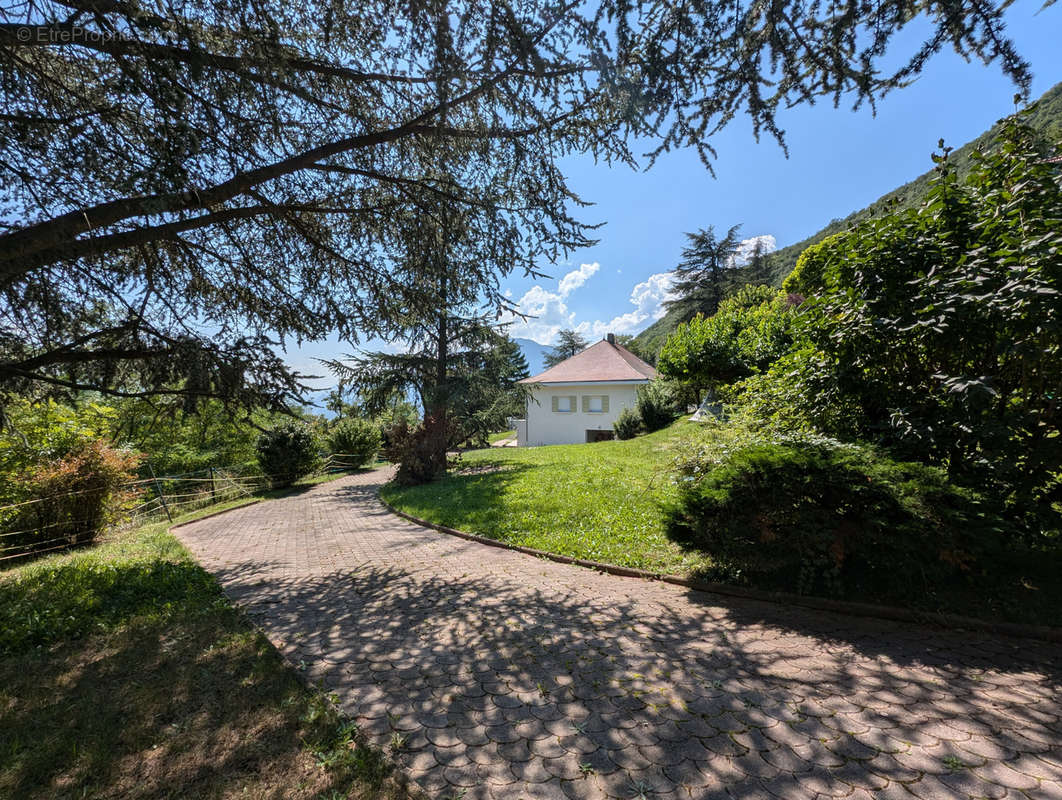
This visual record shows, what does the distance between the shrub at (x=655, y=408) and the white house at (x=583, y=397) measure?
2618mm

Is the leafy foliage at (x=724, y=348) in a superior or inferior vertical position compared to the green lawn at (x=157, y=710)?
superior

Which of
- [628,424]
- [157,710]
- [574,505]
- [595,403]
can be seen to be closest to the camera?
[157,710]

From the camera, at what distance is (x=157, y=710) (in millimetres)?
2723

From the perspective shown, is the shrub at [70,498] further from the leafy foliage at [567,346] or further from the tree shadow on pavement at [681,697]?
the leafy foliage at [567,346]

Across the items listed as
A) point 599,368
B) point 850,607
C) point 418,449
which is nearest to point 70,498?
point 418,449

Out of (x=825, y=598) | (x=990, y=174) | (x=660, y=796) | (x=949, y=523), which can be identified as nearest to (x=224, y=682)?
(x=660, y=796)

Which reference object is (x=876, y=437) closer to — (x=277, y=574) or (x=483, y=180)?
(x=483, y=180)

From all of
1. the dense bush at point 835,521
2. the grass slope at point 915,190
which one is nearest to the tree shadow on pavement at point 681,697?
the dense bush at point 835,521

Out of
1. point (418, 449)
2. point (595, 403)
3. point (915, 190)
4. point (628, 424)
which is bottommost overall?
point (418, 449)

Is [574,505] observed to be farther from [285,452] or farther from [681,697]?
[285,452]

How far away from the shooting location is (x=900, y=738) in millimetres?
2260

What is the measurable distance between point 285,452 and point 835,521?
1766cm

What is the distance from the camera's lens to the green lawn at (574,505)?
5734 millimetres

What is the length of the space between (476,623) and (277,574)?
3770 mm
